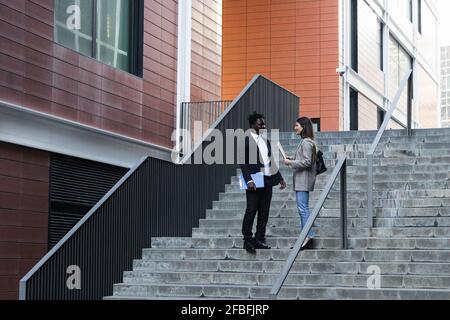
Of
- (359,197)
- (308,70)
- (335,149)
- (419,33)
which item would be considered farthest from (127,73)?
(419,33)

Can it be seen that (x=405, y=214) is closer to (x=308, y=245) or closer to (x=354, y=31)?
(x=308, y=245)

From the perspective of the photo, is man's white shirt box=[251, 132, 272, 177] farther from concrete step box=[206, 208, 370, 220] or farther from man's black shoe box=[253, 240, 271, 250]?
concrete step box=[206, 208, 370, 220]

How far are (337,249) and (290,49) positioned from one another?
A: 13.2m

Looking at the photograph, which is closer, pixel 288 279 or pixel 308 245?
pixel 288 279

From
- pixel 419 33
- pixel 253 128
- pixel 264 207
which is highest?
pixel 419 33

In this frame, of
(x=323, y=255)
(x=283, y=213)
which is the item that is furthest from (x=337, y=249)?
(x=283, y=213)

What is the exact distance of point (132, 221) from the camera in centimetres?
1066

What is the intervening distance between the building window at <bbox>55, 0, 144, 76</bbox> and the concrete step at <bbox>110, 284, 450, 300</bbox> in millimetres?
4142

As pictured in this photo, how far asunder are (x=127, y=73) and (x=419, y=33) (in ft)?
73.2

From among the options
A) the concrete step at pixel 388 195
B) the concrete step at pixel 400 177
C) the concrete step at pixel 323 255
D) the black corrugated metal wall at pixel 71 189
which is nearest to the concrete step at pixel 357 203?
the concrete step at pixel 388 195

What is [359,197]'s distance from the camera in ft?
36.8

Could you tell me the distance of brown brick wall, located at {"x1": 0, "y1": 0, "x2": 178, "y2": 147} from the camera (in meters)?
11.0

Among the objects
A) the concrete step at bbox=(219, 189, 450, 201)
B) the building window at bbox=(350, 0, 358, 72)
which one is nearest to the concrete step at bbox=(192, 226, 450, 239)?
the concrete step at bbox=(219, 189, 450, 201)
